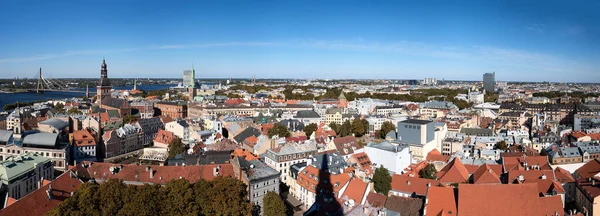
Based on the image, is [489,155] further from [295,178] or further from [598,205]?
[295,178]

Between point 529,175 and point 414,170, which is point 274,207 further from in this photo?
point 529,175

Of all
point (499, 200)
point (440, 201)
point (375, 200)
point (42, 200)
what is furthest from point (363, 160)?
point (42, 200)

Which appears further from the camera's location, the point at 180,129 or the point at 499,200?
the point at 180,129

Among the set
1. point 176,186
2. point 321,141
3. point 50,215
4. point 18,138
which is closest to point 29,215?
point 50,215

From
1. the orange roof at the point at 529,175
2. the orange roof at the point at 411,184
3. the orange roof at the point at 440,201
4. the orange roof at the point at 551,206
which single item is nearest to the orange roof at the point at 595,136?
the orange roof at the point at 529,175

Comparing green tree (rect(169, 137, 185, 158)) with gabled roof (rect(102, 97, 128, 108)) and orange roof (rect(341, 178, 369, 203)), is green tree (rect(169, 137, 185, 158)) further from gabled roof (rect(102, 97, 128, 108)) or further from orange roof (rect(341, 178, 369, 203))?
gabled roof (rect(102, 97, 128, 108))

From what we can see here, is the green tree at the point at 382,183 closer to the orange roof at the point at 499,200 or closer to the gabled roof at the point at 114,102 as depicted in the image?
the orange roof at the point at 499,200

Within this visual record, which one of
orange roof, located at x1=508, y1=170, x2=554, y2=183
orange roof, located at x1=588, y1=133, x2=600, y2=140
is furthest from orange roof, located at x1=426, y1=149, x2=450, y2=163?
orange roof, located at x1=588, y1=133, x2=600, y2=140

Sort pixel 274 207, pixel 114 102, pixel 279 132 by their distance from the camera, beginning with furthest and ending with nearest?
pixel 114 102 → pixel 279 132 → pixel 274 207
